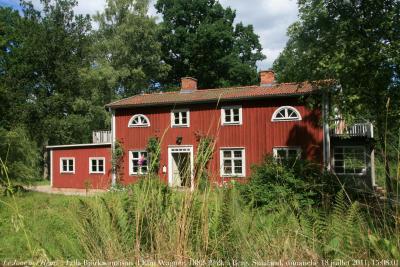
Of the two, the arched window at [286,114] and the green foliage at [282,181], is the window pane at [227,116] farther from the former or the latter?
the green foliage at [282,181]

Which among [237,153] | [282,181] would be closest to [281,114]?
[237,153]

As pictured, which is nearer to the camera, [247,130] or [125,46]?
[247,130]

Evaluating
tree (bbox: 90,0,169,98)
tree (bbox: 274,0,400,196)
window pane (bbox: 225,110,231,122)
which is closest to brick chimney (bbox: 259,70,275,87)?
window pane (bbox: 225,110,231,122)

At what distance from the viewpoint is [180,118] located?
24281 millimetres

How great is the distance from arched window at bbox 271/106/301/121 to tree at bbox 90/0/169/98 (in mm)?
18139

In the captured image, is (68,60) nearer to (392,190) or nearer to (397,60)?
(397,60)

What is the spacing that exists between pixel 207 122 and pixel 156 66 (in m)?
18.2

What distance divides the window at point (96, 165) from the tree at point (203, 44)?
20.9 meters

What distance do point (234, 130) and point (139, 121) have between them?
5.99m

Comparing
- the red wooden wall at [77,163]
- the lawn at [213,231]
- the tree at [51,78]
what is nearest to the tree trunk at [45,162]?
the tree at [51,78]

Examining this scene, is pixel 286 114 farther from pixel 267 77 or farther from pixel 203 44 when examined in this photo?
pixel 203 44

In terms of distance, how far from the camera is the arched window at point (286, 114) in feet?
70.5

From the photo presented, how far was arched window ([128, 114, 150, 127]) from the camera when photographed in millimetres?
25170

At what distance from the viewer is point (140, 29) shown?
37375 millimetres
